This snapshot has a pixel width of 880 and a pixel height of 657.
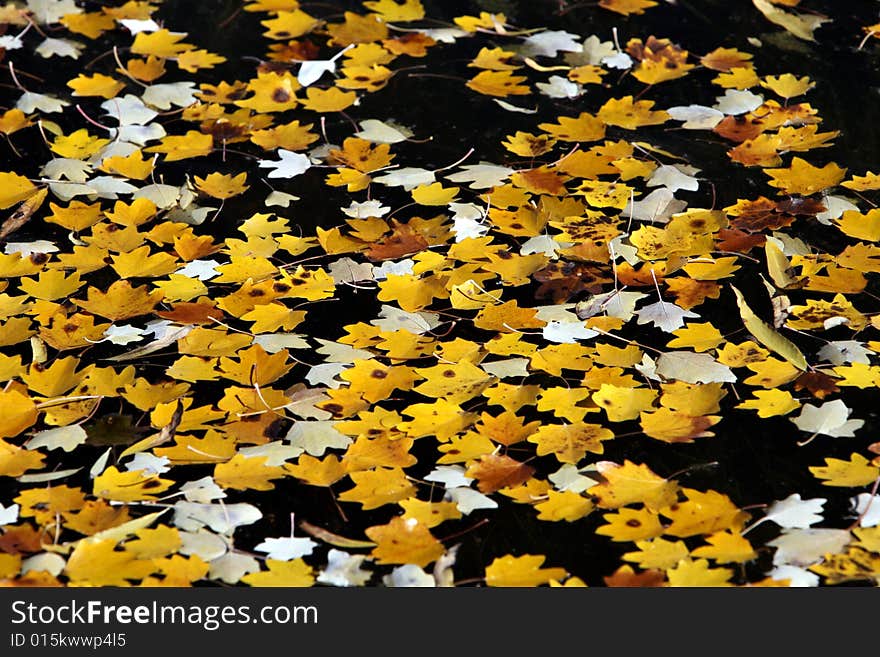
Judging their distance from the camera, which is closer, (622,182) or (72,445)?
(72,445)

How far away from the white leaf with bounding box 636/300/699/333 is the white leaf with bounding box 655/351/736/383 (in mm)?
93

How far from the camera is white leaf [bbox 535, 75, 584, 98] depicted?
2.74 metres

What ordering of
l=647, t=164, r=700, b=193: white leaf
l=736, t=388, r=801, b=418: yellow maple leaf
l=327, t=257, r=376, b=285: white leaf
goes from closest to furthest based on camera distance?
l=736, t=388, r=801, b=418: yellow maple leaf, l=327, t=257, r=376, b=285: white leaf, l=647, t=164, r=700, b=193: white leaf

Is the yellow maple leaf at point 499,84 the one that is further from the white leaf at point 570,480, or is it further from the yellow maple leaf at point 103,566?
the yellow maple leaf at point 103,566

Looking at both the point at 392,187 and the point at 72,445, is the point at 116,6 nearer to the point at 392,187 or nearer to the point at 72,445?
the point at 392,187

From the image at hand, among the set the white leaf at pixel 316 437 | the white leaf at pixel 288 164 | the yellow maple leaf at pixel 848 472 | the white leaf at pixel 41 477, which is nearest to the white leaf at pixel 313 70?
the white leaf at pixel 288 164

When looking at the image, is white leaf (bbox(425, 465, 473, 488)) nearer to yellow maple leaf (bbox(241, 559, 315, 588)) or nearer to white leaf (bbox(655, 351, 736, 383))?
yellow maple leaf (bbox(241, 559, 315, 588))

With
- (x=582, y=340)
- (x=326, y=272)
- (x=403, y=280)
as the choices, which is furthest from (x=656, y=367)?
(x=326, y=272)

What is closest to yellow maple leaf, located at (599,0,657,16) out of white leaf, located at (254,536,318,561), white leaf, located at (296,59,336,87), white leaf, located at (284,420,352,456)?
white leaf, located at (296,59,336,87)

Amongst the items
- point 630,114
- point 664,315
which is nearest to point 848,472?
point 664,315

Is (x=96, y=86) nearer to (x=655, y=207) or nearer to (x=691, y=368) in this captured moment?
(x=655, y=207)

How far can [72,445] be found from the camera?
5.51 feet

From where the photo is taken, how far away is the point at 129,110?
105 inches

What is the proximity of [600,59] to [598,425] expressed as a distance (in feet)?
4.74
